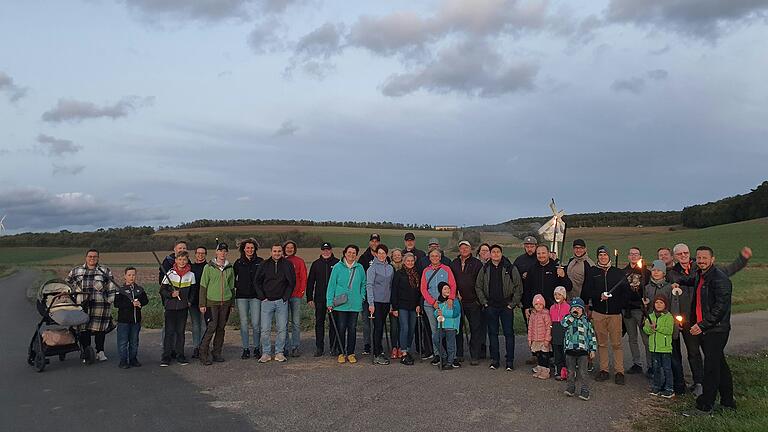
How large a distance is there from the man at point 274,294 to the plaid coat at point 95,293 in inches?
93.3

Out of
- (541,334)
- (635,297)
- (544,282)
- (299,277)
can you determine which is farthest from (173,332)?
(635,297)

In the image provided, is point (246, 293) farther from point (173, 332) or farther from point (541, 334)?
point (541, 334)

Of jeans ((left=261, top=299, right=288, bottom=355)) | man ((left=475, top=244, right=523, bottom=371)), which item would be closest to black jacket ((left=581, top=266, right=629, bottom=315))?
man ((left=475, top=244, right=523, bottom=371))

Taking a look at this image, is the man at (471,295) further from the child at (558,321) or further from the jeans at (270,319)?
the jeans at (270,319)

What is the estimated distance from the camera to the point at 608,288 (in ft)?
26.8

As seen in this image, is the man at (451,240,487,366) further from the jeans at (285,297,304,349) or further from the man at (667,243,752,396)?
the man at (667,243,752,396)

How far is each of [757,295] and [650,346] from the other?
15.4 metres

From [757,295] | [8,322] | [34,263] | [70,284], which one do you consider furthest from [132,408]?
[34,263]

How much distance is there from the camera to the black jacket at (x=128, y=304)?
8.98 meters

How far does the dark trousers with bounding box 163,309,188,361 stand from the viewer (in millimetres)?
9203

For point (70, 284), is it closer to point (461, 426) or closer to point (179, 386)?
point (179, 386)

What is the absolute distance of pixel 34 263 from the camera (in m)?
59.2

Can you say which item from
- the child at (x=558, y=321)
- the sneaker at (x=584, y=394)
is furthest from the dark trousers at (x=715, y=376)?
the child at (x=558, y=321)

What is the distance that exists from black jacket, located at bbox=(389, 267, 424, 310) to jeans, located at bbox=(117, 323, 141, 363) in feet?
13.3
